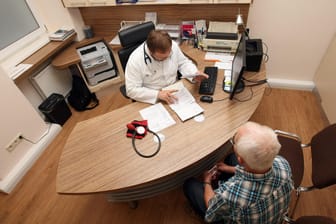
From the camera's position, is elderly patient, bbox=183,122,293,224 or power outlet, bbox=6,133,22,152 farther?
power outlet, bbox=6,133,22,152

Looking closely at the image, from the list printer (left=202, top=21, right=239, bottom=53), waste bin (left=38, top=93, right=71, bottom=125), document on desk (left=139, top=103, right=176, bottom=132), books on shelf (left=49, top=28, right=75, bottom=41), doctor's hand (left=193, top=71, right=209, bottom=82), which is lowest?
waste bin (left=38, top=93, right=71, bottom=125)

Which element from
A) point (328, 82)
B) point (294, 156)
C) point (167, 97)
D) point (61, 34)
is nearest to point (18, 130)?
point (61, 34)

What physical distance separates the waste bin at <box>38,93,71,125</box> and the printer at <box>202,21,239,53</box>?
1931 millimetres

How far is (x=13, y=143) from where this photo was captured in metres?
2.08

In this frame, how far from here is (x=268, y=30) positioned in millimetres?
2404

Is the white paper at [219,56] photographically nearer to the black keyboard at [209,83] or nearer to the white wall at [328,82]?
the black keyboard at [209,83]

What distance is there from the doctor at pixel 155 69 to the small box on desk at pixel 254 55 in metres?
0.45

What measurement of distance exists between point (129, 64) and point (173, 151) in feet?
2.87

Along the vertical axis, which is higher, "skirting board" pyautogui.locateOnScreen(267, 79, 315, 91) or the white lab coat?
the white lab coat

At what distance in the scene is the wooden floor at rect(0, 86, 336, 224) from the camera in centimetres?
171

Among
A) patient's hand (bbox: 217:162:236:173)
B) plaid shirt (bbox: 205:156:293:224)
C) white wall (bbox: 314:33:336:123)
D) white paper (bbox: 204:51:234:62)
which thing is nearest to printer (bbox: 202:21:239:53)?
white paper (bbox: 204:51:234:62)

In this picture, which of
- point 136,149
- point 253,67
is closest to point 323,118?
point 253,67

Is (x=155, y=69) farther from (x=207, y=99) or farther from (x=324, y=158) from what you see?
(x=324, y=158)

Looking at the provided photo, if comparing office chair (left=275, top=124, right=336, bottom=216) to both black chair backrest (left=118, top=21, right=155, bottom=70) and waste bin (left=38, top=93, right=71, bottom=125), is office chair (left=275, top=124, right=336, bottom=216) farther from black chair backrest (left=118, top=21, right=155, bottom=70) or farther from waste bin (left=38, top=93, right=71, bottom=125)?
waste bin (left=38, top=93, right=71, bottom=125)
